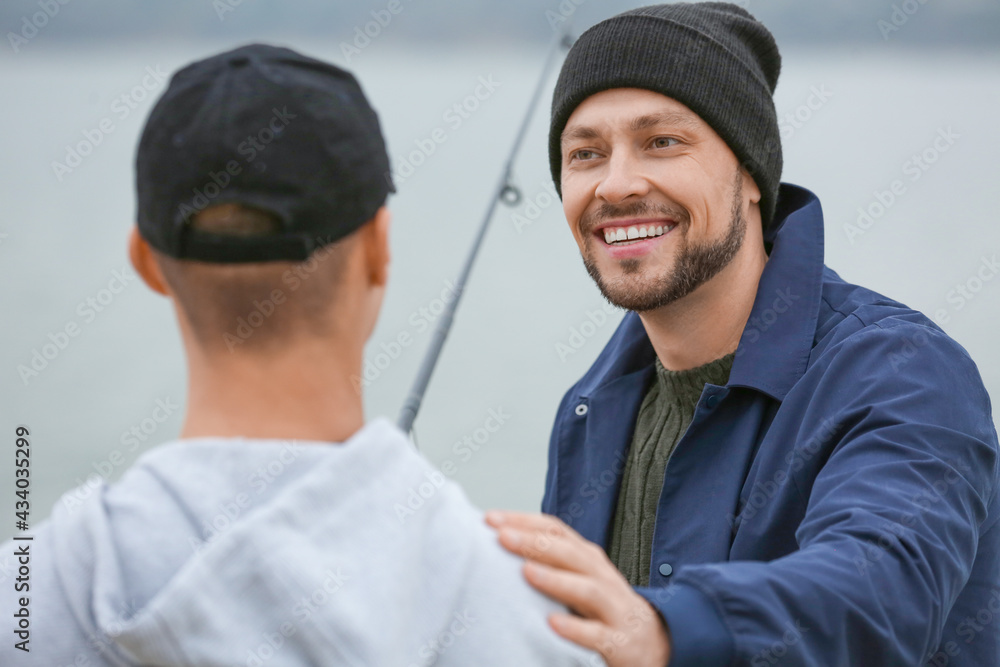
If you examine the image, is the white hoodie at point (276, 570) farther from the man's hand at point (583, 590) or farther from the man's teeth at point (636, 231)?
the man's teeth at point (636, 231)

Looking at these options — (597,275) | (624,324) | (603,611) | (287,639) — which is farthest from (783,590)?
(624,324)

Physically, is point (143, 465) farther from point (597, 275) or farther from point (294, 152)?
point (597, 275)

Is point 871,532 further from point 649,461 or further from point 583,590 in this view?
point 649,461

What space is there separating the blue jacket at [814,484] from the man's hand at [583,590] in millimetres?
45

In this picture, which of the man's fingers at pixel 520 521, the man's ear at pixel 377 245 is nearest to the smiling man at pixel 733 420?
the man's fingers at pixel 520 521

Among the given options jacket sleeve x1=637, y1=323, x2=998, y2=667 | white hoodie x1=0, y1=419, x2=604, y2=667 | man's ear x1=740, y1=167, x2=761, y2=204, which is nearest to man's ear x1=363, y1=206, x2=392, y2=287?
→ white hoodie x1=0, y1=419, x2=604, y2=667

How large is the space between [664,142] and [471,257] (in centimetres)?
55

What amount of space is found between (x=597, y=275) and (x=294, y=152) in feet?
3.03

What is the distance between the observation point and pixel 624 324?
1819 millimetres

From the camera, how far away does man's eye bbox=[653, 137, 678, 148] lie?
1533mm

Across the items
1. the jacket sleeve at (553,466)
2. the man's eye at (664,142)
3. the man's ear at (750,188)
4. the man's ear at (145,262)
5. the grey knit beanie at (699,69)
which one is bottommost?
the jacket sleeve at (553,466)

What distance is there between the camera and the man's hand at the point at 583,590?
0.76 meters

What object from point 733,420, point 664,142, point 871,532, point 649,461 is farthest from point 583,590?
point 664,142

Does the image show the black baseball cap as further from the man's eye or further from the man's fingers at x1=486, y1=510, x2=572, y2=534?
the man's eye
